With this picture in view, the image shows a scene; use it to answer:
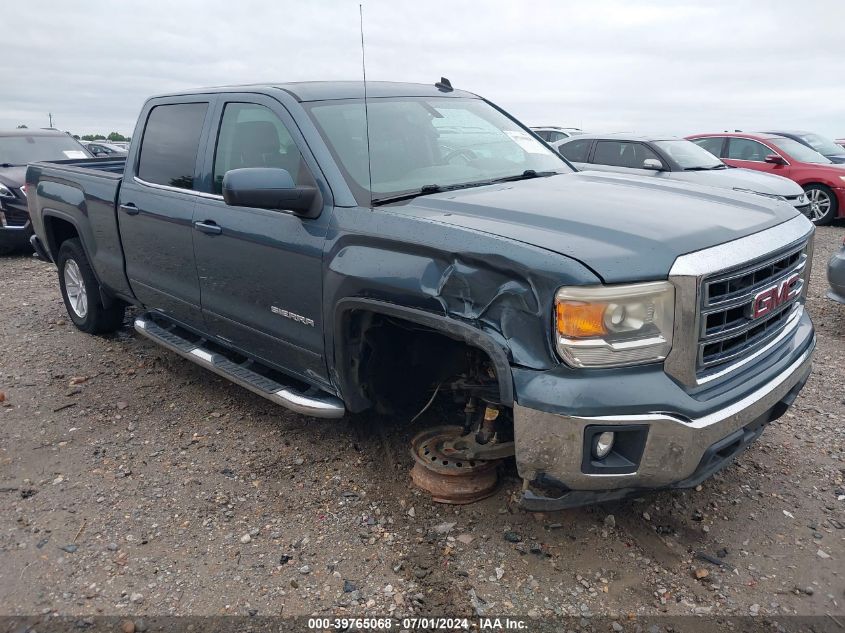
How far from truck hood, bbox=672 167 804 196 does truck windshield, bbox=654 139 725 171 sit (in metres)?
0.17

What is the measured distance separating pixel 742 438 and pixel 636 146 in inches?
286

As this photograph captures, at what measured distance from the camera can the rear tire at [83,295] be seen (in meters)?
5.41

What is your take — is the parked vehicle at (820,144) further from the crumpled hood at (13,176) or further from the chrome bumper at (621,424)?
the crumpled hood at (13,176)

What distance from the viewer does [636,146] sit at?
9.09 metres

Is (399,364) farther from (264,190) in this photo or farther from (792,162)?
(792,162)

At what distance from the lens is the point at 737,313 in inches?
101

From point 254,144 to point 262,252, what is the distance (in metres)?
0.67

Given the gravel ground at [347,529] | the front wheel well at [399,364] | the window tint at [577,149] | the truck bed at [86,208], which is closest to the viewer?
the gravel ground at [347,529]

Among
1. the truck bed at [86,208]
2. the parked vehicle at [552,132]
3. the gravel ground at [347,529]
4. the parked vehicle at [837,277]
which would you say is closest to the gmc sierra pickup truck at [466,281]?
the truck bed at [86,208]

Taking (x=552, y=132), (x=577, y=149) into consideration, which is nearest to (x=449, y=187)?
(x=577, y=149)

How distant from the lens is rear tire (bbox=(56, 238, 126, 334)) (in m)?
5.41

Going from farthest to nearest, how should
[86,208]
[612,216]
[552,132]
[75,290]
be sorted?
1. [552,132]
2. [75,290]
3. [86,208]
4. [612,216]

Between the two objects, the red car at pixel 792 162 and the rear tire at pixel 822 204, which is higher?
the red car at pixel 792 162

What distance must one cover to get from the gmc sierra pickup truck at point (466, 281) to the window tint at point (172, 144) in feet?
0.06
